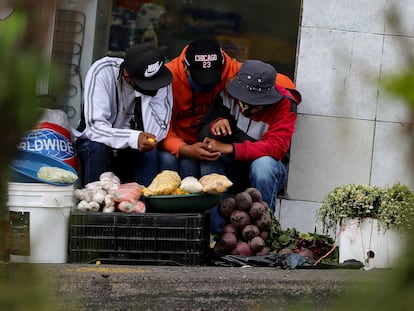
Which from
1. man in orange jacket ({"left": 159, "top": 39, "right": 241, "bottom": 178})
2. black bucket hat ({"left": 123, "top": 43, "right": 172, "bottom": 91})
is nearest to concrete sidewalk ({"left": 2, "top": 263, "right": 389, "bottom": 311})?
man in orange jacket ({"left": 159, "top": 39, "right": 241, "bottom": 178})

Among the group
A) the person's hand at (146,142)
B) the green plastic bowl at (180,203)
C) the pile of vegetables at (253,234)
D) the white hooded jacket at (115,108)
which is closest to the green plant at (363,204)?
the pile of vegetables at (253,234)

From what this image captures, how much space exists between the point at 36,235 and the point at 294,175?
18.7 feet

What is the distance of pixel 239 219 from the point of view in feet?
18.4

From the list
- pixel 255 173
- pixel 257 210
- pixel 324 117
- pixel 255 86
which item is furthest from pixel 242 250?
pixel 324 117

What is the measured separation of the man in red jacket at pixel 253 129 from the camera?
20.0ft

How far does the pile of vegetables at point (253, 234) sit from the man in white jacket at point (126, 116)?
0.67 meters

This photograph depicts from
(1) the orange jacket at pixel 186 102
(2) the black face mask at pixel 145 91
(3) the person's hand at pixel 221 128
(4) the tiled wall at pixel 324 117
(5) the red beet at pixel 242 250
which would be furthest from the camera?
(4) the tiled wall at pixel 324 117

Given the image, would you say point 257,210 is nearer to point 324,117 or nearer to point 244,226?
point 244,226

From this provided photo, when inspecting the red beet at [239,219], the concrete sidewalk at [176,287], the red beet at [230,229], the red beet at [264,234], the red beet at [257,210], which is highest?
the red beet at [257,210]

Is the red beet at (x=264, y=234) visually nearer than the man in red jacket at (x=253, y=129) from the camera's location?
Yes

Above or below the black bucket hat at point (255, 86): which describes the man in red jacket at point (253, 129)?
below

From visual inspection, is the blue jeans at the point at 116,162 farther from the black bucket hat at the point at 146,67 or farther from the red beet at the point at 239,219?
the red beet at the point at 239,219

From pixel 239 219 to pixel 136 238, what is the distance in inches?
27.3

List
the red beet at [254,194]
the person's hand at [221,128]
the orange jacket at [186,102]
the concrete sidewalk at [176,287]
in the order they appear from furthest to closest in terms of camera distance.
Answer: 1. the orange jacket at [186,102]
2. the person's hand at [221,128]
3. the red beet at [254,194]
4. the concrete sidewalk at [176,287]
